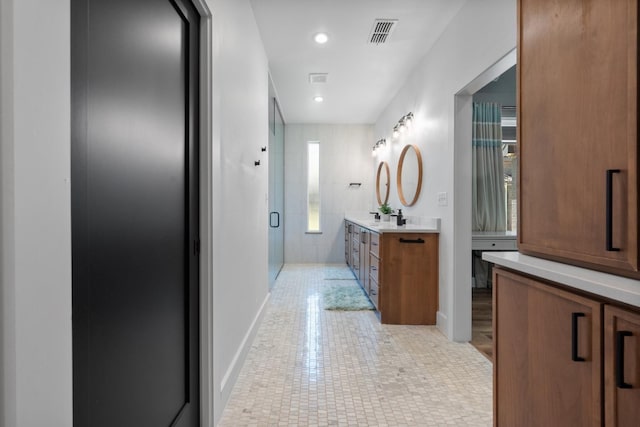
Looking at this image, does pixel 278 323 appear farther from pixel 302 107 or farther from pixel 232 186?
pixel 302 107

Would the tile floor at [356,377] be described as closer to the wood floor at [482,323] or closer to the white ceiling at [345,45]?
the wood floor at [482,323]

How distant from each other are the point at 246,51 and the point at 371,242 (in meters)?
2.24

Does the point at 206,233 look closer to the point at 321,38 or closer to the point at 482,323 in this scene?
the point at 321,38

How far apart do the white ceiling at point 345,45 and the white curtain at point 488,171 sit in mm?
1101

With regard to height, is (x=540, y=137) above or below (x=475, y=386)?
above

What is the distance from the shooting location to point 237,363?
7.43 ft

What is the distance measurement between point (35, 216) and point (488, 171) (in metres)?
4.58

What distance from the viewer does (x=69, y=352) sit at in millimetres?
689

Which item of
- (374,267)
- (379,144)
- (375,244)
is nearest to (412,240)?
(375,244)

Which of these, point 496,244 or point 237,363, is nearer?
point 237,363

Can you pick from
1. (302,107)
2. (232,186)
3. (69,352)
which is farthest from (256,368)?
(302,107)

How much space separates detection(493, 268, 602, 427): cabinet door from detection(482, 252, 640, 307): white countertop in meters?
0.03

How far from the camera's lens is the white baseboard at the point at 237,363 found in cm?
192

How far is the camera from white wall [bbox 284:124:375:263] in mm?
6754
